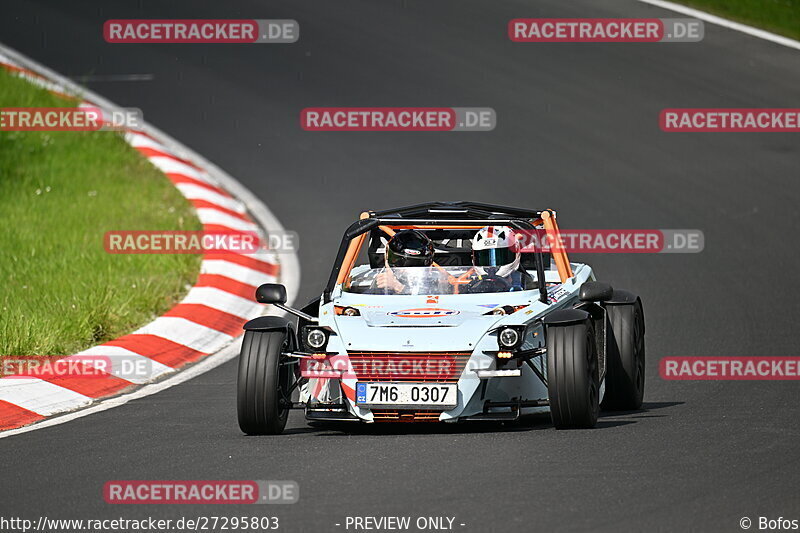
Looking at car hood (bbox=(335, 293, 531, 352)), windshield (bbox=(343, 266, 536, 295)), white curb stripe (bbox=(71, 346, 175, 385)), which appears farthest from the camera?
A: white curb stripe (bbox=(71, 346, 175, 385))

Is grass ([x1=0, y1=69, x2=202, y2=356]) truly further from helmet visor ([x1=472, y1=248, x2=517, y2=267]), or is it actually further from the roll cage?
helmet visor ([x1=472, y1=248, x2=517, y2=267])

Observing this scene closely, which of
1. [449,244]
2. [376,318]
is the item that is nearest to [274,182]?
[449,244]

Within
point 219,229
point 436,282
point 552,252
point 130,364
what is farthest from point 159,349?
point 219,229

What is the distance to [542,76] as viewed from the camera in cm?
2141

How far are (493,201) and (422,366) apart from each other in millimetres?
8343

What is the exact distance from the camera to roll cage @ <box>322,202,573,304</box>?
10547 millimetres

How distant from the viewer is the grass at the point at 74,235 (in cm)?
1273

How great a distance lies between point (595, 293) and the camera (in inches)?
386

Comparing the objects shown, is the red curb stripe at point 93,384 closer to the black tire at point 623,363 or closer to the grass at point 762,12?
the black tire at point 623,363

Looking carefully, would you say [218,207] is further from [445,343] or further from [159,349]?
[445,343]

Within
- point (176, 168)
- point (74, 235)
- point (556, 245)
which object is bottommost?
point (556, 245)

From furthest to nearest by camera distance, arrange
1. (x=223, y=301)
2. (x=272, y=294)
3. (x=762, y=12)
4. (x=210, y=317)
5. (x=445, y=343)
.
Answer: (x=762, y=12) < (x=223, y=301) < (x=210, y=317) < (x=272, y=294) < (x=445, y=343)

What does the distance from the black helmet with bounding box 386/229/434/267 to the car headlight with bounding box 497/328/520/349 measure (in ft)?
4.76

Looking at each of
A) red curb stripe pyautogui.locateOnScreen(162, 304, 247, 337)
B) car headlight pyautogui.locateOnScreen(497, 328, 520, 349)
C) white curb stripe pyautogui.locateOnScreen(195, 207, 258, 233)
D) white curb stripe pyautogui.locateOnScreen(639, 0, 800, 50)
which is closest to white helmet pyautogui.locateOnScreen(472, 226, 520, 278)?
car headlight pyautogui.locateOnScreen(497, 328, 520, 349)
